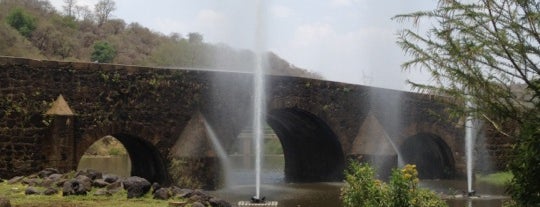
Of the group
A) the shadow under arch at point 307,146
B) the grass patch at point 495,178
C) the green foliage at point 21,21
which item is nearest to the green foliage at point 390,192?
the shadow under arch at point 307,146

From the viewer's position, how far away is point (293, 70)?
9175 centimetres

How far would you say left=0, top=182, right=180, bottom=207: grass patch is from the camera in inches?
353

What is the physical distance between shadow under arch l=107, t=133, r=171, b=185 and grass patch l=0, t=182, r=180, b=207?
497cm

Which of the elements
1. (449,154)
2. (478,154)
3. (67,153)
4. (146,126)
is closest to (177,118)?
Result: (146,126)

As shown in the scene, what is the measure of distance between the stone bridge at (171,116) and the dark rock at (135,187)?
13.2 ft

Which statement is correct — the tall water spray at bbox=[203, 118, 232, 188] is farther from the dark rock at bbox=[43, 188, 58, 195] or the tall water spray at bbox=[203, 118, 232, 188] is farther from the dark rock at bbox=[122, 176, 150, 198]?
the dark rock at bbox=[43, 188, 58, 195]

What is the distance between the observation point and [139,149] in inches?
679

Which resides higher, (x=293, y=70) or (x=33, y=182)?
(x=293, y=70)

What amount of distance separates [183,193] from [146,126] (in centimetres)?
532

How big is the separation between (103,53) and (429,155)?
1711 inches

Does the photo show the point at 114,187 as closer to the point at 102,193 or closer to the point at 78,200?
the point at 102,193

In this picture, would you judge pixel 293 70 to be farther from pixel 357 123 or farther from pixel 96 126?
pixel 96 126

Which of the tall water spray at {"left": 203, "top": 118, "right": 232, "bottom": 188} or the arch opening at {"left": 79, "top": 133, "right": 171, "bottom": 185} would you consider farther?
the arch opening at {"left": 79, "top": 133, "right": 171, "bottom": 185}

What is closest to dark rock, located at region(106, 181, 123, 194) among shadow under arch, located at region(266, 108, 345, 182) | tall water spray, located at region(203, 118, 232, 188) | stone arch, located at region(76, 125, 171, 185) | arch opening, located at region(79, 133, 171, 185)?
stone arch, located at region(76, 125, 171, 185)
